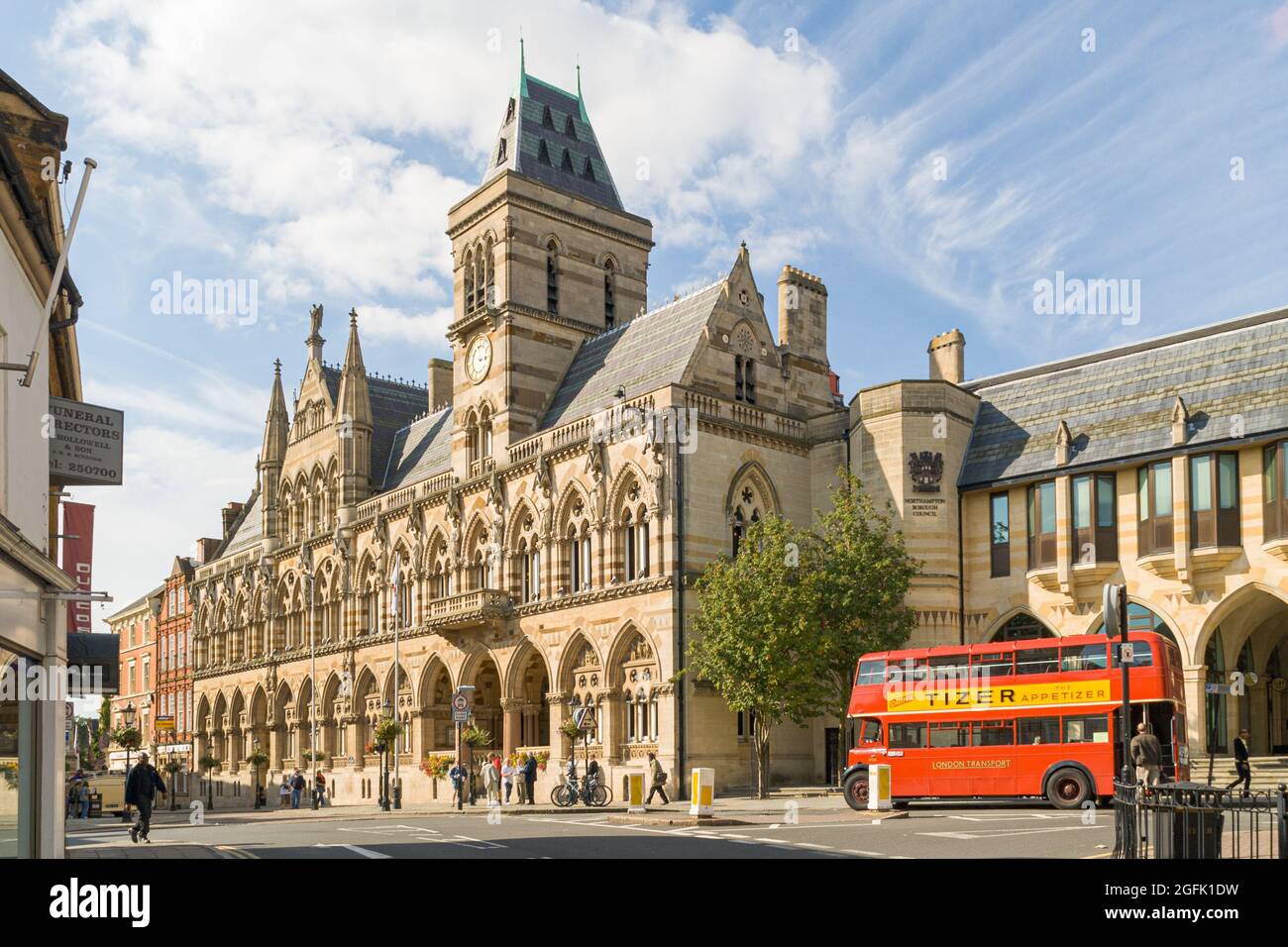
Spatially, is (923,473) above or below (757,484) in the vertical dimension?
above

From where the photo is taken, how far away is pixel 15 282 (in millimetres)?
16766

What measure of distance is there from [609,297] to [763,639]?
23543mm

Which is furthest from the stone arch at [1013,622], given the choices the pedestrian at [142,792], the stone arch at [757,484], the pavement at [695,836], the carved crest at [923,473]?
the pedestrian at [142,792]

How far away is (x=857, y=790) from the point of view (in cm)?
3284

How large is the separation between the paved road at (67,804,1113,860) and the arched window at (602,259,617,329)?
28.3 metres

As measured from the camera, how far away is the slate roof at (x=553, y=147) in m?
56.7

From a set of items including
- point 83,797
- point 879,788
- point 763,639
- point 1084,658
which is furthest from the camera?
point 83,797

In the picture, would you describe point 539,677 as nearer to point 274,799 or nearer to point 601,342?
point 601,342

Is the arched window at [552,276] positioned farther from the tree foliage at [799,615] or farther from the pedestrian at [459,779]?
the pedestrian at [459,779]

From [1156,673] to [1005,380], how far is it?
19.8 meters

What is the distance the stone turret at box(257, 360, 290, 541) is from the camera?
7306 centimetres

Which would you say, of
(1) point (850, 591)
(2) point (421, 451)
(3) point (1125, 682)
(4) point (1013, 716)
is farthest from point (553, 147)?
(3) point (1125, 682)

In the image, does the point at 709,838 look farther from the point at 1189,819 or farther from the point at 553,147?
the point at 553,147

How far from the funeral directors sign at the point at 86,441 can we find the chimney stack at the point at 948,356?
39.0 meters
